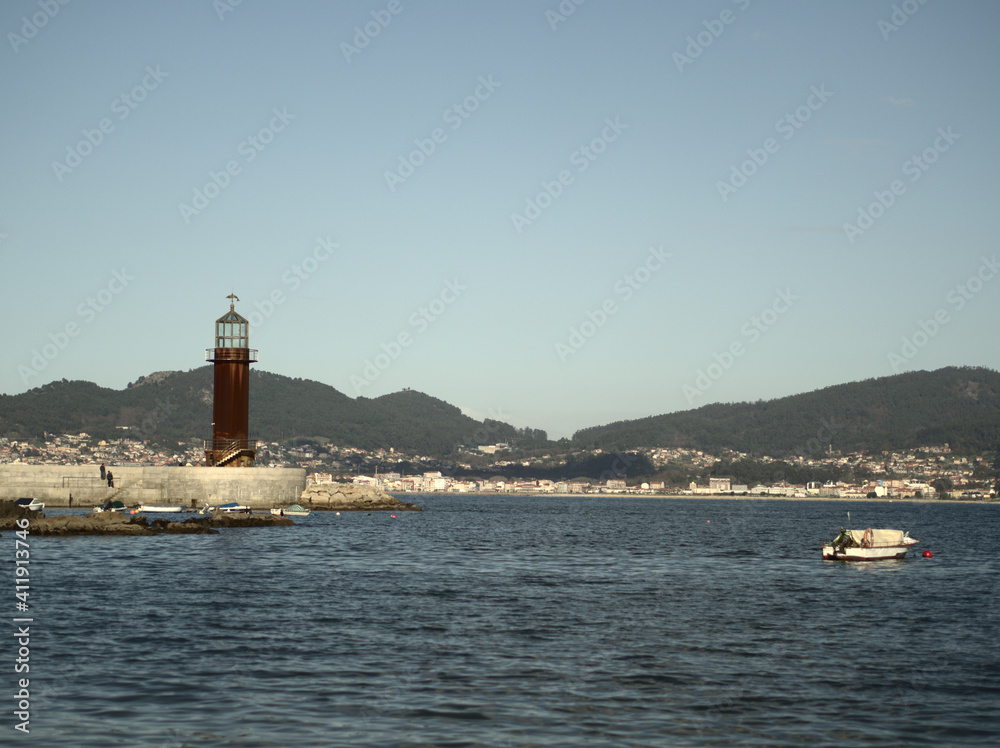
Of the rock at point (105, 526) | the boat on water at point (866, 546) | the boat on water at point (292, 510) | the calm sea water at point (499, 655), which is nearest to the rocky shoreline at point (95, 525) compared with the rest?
A: the rock at point (105, 526)

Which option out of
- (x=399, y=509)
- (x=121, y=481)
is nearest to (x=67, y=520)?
(x=121, y=481)

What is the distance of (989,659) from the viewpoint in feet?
83.5

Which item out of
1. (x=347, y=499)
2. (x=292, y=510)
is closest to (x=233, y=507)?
(x=292, y=510)

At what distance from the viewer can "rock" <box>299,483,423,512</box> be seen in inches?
4685

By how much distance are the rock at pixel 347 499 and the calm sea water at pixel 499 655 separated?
69.0 m

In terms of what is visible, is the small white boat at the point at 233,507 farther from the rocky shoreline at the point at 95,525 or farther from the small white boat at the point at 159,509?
the rocky shoreline at the point at 95,525

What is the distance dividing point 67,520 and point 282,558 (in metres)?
22.0

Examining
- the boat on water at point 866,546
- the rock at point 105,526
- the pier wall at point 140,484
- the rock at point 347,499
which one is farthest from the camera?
the rock at point 347,499

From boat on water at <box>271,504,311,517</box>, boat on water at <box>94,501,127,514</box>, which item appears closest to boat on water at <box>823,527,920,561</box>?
boat on water at <box>271,504,311,517</box>

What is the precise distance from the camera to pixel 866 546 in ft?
185

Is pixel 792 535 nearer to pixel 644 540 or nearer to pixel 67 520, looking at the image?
pixel 644 540

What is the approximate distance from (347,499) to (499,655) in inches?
4074

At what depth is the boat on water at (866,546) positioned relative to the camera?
55.8 metres

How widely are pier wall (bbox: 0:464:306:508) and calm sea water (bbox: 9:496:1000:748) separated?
4152 cm
